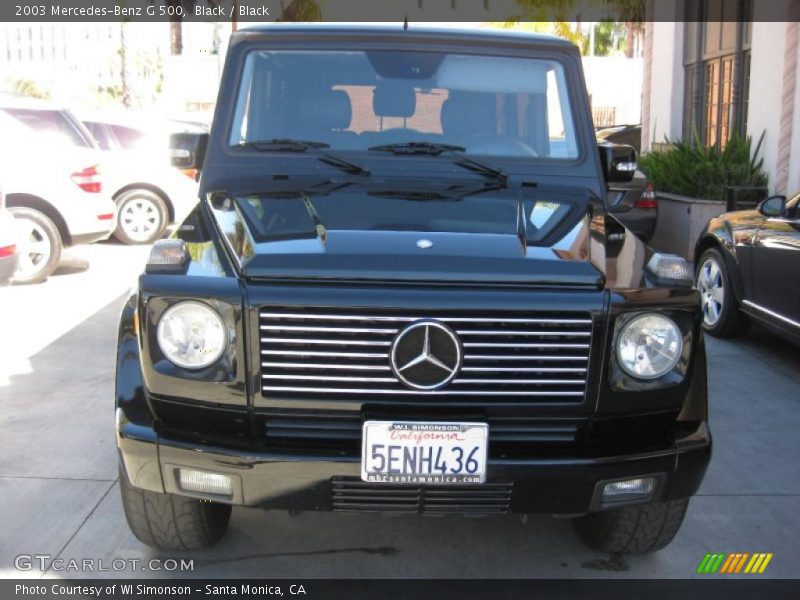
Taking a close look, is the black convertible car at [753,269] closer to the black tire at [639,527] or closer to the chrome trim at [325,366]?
the black tire at [639,527]

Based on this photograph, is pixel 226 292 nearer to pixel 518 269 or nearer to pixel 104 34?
pixel 518 269

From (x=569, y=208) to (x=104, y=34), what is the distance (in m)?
65.9

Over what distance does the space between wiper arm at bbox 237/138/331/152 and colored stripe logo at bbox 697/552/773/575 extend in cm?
222

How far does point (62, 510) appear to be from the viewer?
155 inches

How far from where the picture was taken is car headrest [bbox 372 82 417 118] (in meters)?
4.02

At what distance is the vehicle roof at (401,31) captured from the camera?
4.09m

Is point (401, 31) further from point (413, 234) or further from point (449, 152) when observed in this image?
point (413, 234)

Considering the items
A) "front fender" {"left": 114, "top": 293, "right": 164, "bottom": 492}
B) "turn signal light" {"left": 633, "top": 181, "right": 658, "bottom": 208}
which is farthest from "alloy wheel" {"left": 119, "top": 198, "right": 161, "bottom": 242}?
"front fender" {"left": 114, "top": 293, "right": 164, "bottom": 492}

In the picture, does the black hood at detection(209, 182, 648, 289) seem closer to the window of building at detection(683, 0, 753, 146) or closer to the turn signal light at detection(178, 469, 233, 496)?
the turn signal light at detection(178, 469, 233, 496)

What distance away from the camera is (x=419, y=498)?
2873 millimetres

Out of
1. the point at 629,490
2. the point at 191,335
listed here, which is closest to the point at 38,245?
the point at 191,335

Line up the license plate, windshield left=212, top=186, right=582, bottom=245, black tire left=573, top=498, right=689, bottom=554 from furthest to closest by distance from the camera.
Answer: black tire left=573, top=498, right=689, bottom=554
windshield left=212, top=186, right=582, bottom=245
the license plate

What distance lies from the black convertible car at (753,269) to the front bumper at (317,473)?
3365mm

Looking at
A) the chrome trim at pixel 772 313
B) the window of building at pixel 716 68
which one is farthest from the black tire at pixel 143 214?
the chrome trim at pixel 772 313
